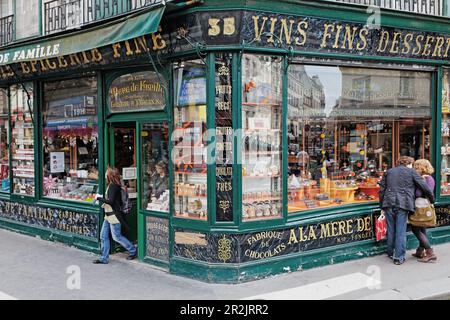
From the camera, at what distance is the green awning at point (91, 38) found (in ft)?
23.6

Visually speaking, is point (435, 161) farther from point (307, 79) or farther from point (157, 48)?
point (157, 48)

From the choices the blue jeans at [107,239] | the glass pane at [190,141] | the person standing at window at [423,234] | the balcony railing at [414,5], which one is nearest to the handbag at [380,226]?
the person standing at window at [423,234]

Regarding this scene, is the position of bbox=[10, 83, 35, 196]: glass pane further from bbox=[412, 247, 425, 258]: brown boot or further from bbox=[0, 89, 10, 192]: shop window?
bbox=[412, 247, 425, 258]: brown boot

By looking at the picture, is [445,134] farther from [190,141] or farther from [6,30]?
[6,30]

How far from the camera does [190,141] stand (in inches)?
305

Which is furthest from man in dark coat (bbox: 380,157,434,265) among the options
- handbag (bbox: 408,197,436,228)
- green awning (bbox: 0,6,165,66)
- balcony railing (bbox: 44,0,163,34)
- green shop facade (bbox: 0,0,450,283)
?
balcony railing (bbox: 44,0,163,34)

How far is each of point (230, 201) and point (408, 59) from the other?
428 centimetres

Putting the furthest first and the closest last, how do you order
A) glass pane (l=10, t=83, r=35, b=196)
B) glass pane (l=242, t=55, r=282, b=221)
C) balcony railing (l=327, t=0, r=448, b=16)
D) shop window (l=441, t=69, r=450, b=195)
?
glass pane (l=10, t=83, r=35, b=196), shop window (l=441, t=69, r=450, b=195), balcony railing (l=327, t=0, r=448, b=16), glass pane (l=242, t=55, r=282, b=221)

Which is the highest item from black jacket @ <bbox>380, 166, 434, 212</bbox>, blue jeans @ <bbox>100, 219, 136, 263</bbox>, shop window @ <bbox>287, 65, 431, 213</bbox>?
shop window @ <bbox>287, 65, 431, 213</bbox>

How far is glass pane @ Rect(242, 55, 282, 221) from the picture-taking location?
7.54 meters

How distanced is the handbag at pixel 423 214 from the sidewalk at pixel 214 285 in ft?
2.11

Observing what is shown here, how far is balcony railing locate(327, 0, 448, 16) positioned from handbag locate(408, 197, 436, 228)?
3404 mm

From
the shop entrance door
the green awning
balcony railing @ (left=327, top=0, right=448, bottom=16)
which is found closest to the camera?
the green awning

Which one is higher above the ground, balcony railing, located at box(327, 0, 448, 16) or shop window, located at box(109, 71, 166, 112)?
balcony railing, located at box(327, 0, 448, 16)
